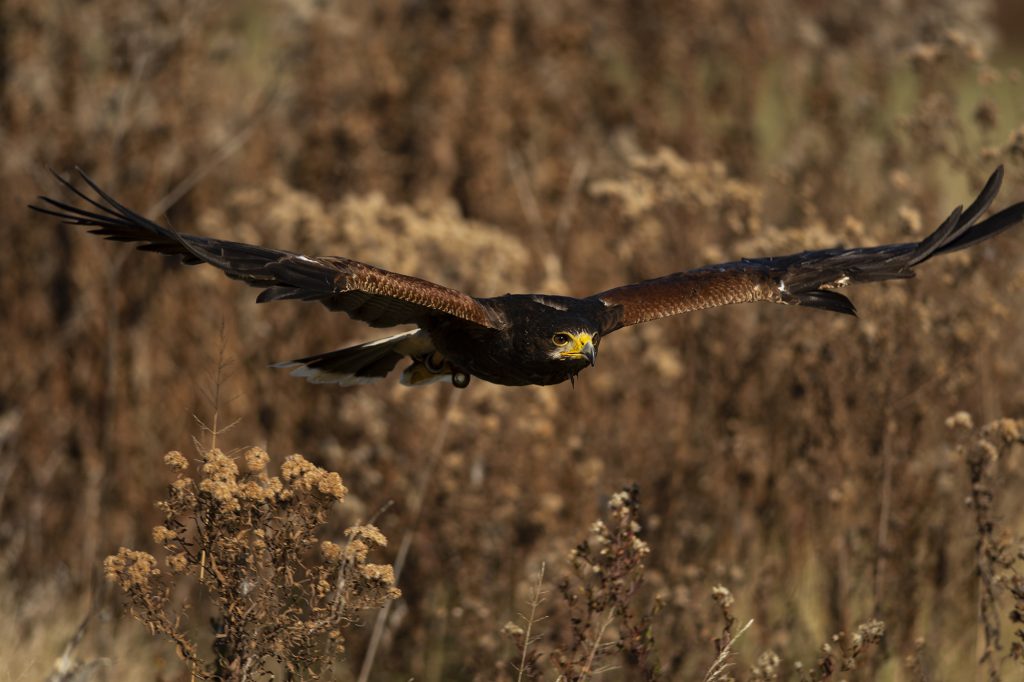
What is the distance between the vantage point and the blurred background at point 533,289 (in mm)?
6449

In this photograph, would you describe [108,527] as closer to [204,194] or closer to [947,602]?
[204,194]

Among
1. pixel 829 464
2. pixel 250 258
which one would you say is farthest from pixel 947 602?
pixel 250 258

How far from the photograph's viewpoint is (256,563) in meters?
3.83

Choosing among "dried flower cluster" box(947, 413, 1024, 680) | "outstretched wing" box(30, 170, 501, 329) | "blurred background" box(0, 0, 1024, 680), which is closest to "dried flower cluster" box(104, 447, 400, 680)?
"outstretched wing" box(30, 170, 501, 329)

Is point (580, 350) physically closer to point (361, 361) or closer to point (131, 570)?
point (361, 361)

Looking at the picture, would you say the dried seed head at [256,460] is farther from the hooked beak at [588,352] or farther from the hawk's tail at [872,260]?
the hawk's tail at [872,260]

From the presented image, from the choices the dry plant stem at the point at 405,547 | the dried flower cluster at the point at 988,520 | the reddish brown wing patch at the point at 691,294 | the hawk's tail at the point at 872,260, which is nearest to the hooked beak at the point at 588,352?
the reddish brown wing patch at the point at 691,294

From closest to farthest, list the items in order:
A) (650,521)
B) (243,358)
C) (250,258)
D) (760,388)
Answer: (250,258) < (650,521) < (760,388) < (243,358)

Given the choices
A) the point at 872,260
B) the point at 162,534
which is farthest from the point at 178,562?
the point at 872,260

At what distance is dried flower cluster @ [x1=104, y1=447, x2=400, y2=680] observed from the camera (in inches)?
148

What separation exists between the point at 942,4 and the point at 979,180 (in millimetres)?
2613

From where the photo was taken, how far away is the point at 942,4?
29.6 ft

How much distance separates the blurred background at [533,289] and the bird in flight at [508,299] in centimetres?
33

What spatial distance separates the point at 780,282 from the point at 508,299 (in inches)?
48.1
